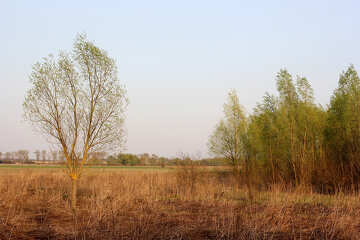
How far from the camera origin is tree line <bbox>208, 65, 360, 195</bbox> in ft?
55.7

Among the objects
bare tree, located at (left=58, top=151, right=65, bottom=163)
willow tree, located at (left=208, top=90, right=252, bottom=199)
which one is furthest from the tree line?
bare tree, located at (left=58, top=151, right=65, bottom=163)

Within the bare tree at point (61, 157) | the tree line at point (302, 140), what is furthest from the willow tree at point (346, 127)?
the bare tree at point (61, 157)

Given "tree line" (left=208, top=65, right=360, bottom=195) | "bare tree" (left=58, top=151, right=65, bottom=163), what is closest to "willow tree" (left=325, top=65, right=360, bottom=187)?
"tree line" (left=208, top=65, right=360, bottom=195)

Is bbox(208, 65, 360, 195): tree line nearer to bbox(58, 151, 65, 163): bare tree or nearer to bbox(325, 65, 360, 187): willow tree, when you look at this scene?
bbox(325, 65, 360, 187): willow tree

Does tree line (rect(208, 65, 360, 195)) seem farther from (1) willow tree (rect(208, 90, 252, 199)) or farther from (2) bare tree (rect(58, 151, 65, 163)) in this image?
(2) bare tree (rect(58, 151, 65, 163))

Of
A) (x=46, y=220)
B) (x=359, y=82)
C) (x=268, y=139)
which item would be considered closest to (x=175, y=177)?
(x=268, y=139)

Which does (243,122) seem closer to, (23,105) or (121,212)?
(121,212)

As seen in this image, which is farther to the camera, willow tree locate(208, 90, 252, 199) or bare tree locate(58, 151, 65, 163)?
willow tree locate(208, 90, 252, 199)

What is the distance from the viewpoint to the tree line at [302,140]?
17.0m

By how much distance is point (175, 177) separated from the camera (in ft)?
56.2

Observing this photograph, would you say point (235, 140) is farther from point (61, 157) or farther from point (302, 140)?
point (61, 157)

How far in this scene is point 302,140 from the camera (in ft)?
61.3

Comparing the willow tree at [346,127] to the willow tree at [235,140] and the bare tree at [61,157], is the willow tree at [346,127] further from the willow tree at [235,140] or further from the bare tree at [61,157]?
the bare tree at [61,157]

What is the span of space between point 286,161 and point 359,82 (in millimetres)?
6473
